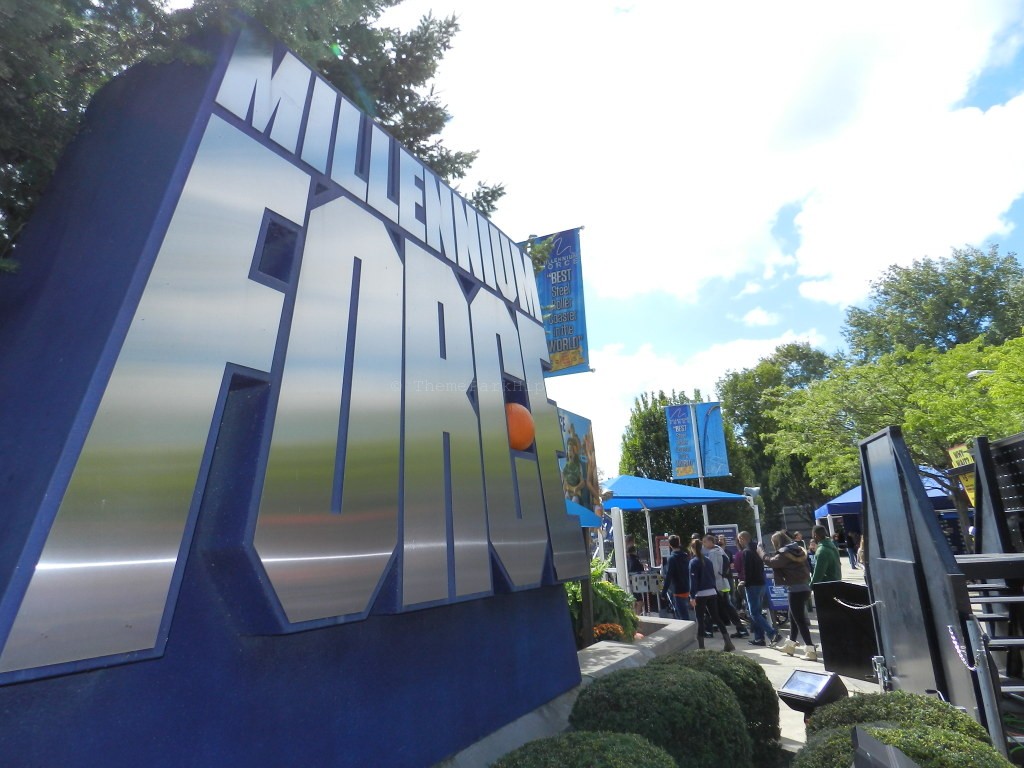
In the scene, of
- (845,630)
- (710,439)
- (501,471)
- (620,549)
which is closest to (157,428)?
(501,471)

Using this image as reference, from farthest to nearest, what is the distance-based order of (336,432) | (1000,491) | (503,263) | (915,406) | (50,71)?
(915,406) < (503,263) < (1000,491) < (336,432) < (50,71)

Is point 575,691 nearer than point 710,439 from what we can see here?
Yes

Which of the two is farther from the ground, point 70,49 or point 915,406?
point 915,406

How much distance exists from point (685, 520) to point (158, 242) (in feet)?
89.0

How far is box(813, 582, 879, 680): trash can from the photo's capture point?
5602mm

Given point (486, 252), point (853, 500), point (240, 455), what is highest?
point (486, 252)

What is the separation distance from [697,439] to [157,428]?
1918cm

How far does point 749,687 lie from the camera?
4.92 meters

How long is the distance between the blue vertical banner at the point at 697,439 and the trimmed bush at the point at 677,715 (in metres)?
16.1

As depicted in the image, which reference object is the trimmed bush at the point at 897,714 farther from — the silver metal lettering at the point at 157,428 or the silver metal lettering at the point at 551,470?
the silver metal lettering at the point at 157,428

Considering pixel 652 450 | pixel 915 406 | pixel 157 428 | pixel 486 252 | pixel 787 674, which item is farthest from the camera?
pixel 652 450

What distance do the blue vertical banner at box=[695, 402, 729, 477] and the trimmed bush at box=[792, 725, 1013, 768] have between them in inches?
683

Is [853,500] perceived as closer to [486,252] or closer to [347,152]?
[486,252]

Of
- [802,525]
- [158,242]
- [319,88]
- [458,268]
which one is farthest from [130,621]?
[802,525]
